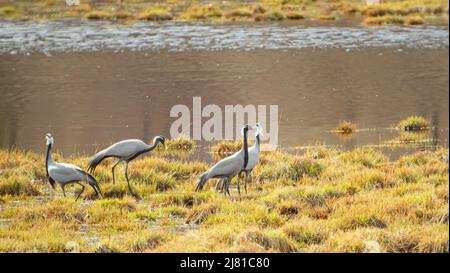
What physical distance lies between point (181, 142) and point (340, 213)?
670 centimetres

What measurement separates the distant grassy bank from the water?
9.66ft

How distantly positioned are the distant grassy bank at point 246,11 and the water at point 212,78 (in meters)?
2.94

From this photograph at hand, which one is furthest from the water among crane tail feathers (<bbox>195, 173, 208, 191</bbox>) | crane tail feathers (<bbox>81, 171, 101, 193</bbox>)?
crane tail feathers (<bbox>81, 171, 101, 193</bbox>)

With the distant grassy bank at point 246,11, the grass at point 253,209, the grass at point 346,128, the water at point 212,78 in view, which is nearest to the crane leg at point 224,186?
the grass at point 253,209

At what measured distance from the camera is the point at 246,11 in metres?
45.2

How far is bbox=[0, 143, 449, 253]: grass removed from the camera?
873cm

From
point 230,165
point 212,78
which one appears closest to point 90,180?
point 230,165

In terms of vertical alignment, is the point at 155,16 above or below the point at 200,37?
above

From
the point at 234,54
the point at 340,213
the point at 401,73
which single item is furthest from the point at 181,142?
the point at 234,54

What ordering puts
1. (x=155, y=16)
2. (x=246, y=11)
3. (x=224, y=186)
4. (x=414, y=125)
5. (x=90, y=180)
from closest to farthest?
(x=90, y=180) < (x=224, y=186) < (x=414, y=125) < (x=155, y=16) < (x=246, y=11)

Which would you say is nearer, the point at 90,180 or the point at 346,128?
the point at 90,180

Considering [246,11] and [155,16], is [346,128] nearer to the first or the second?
[246,11]

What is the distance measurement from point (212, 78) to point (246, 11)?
60.7 feet
